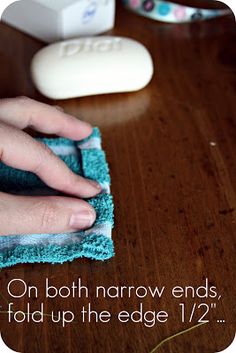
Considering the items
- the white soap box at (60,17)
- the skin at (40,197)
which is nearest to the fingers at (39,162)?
the skin at (40,197)

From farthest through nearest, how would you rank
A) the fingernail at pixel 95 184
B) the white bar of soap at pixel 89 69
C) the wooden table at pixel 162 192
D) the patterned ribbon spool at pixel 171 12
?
the patterned ribbon spool at pixel 171 12 → the white bar of soap at pixel 89 69 → the fingernail at pixel 95 184 → the wooden table at pixel 162 192

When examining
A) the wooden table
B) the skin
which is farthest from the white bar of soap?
the skin

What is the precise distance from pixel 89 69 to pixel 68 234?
261 millimetres

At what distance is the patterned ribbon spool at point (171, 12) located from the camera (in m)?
0.85

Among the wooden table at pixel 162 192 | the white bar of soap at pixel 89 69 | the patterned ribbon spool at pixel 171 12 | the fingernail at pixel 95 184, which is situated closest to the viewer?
the wooden table at pixel 162 192

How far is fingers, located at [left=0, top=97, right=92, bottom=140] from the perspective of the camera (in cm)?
59

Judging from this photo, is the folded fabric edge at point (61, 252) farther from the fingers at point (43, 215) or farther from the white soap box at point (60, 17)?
the white soap box at point (60, 17)

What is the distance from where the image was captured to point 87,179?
1.91 ft

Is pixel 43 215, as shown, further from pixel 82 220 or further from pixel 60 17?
pixel 60 17

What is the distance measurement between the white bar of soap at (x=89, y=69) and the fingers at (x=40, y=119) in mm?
80

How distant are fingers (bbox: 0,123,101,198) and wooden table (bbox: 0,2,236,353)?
5cm

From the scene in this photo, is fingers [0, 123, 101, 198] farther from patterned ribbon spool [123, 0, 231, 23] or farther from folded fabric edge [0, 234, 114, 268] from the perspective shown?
patterned ribbon spool [123, 0, 231, 23]

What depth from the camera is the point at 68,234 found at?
20.9 inches

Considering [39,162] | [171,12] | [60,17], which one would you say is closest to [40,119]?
[39,162]
